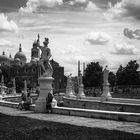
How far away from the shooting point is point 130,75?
266 ft

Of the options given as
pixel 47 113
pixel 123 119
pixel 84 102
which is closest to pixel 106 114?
pixel 123 119

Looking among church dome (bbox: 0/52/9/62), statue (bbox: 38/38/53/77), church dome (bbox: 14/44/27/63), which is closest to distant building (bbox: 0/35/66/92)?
church dome (bbox: 14/44/27/63)

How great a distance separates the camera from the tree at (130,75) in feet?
265

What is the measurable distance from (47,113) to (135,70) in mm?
64110

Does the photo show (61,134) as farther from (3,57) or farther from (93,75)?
(3,57)

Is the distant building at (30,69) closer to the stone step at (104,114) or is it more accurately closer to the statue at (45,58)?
the statue at (45,58)

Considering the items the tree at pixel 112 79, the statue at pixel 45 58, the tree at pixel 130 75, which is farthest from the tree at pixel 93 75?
the statue at pixel 45 58

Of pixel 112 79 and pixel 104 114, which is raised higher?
pixel 112 79

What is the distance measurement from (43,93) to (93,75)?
67.7 m

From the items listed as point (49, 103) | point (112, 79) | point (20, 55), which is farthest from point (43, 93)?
point (20, 55)

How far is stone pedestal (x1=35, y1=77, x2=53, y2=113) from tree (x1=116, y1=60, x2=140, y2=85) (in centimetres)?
6092

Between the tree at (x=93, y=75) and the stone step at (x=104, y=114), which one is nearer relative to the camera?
the stone step at (x=104, y=114)

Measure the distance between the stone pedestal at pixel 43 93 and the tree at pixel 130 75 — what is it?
6092cm

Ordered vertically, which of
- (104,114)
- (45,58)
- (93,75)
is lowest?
(104,114)
